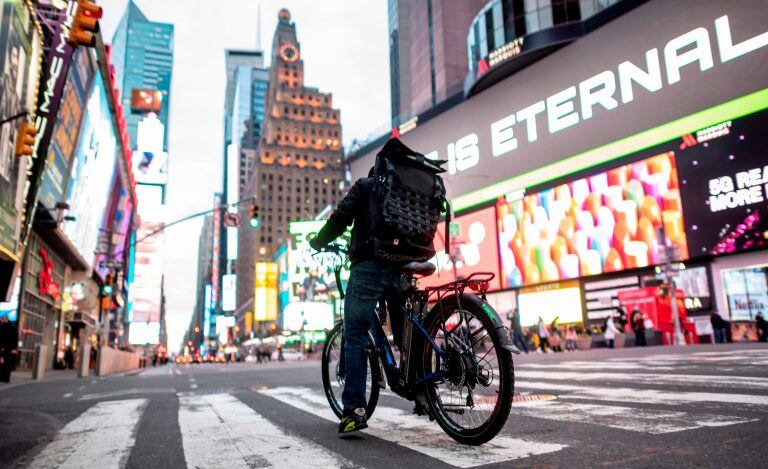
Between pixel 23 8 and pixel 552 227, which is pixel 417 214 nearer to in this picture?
pixel 23 8

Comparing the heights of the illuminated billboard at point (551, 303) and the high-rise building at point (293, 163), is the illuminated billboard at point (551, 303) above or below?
below

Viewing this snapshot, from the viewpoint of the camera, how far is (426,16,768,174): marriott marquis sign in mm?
32344

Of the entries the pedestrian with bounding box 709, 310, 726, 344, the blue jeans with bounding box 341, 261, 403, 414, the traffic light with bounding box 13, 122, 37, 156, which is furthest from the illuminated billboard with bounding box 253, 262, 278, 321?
the blue jeans with bounding box 341, 261, 403, 414

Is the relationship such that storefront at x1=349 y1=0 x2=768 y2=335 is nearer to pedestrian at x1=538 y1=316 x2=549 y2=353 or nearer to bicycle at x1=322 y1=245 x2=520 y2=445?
pedestrian at x1=538 y1=316 x2=549 y2=353

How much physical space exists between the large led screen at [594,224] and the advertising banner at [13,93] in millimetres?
28725

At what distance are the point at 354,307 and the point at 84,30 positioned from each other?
25.4 ft

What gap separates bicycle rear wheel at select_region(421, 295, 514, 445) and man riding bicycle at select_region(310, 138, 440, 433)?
1.45 feet

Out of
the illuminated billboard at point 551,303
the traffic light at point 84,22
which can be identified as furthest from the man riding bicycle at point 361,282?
the illuminated billboard at point 551,303

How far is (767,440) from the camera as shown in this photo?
265 centimetres

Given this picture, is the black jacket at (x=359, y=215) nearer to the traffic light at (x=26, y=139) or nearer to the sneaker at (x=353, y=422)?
the sneaker at (x=353, y=422)

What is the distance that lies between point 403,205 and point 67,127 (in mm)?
23137

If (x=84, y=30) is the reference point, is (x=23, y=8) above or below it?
above

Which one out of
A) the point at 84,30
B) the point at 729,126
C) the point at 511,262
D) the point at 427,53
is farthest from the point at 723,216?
the point at 427,53

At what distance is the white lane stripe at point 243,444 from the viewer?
286 centimetres
